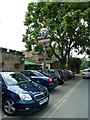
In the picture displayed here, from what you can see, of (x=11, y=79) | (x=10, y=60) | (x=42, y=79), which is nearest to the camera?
(x=11, y=79)

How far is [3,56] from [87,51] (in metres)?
19.7

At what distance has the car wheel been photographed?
7.67 meters

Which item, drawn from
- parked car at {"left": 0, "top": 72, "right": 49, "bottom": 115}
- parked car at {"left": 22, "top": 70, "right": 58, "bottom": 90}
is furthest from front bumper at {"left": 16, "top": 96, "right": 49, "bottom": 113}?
parked car at {"left": 22, "top": 70, "right": 58, "bottom": 90}

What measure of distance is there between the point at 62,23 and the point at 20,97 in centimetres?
1985

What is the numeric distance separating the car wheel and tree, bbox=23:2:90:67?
1780cm

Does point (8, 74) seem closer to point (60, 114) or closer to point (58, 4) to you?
point (60, 114)

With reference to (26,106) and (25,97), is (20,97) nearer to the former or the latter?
(25,97)

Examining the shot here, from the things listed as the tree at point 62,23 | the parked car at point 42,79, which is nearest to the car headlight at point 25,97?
the parked car at point 42,79

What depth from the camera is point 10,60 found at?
79.8ft

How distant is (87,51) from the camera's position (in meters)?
38.3

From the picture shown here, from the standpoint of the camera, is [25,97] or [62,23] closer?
[25,97]

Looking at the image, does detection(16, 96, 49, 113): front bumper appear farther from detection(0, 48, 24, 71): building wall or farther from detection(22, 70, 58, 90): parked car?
A: detection(0, 48, 24, 71): building wall

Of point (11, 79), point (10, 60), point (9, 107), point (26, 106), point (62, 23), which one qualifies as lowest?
point (9, 107)

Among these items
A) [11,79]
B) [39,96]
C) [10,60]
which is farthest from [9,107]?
[10,60]
